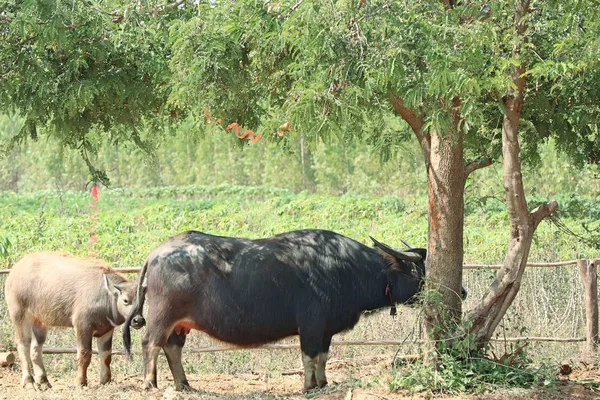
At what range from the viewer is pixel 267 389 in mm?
9859

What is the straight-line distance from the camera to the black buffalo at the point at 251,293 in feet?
29.0

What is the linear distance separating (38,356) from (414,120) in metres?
5.06

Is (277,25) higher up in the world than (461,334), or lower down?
higher up

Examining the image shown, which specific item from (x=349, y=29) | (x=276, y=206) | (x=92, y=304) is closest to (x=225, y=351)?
(x=92, y=304)

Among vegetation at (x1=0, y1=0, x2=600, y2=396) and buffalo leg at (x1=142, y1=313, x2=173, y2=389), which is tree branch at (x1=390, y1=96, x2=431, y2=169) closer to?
vegetation at (x1=0, y1=0, x2=600, y2=396)

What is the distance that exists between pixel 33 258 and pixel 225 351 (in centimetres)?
272

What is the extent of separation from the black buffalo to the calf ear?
535 millimetres

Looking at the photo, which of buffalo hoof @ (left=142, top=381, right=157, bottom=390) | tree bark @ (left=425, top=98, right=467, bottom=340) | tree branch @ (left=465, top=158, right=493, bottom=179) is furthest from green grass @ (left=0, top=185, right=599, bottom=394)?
buffalo hoof @ (left=142, top=381, right=157, bottom=390)

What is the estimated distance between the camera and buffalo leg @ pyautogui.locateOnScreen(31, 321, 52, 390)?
976 centimetres

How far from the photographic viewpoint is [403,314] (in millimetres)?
11555

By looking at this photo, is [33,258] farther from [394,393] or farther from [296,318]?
[394,393]

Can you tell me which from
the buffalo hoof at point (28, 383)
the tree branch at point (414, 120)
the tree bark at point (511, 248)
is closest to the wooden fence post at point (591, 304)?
the tree bark at point (511, 248)

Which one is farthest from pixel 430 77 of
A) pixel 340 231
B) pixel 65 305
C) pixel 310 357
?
pixel 340 231

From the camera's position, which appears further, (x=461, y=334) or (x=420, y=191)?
(x=420, y=191)
